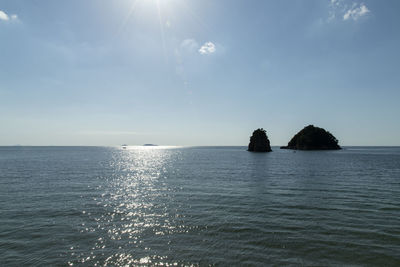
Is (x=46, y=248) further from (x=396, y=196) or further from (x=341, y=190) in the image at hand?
(x=396, y=196)

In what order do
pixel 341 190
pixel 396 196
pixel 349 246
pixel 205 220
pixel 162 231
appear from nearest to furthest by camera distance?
pixel 349 246 < pixel 162 231 < pixel 205 220 < pixel 396 196 < pixel 341 190

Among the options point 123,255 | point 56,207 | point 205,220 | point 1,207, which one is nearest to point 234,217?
point 205,220

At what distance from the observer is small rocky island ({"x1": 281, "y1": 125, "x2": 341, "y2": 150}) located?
17625 centimetres

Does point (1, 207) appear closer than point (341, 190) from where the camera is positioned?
Yes

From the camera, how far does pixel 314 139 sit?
177m

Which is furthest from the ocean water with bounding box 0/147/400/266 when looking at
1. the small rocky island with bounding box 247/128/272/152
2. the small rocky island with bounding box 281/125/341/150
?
the small rocky island with bounding box 281/125/341/150

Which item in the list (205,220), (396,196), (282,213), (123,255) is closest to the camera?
(123,255)

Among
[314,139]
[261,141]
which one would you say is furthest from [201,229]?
[314,139]

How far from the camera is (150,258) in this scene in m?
9.88

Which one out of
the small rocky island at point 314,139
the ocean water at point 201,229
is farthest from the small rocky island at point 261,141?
the ocean water at point 201,229

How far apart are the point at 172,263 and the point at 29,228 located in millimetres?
11227

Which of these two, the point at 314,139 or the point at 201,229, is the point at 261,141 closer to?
the point at 314,139

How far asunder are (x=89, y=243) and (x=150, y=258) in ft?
14.0

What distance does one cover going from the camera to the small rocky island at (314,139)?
176 m
